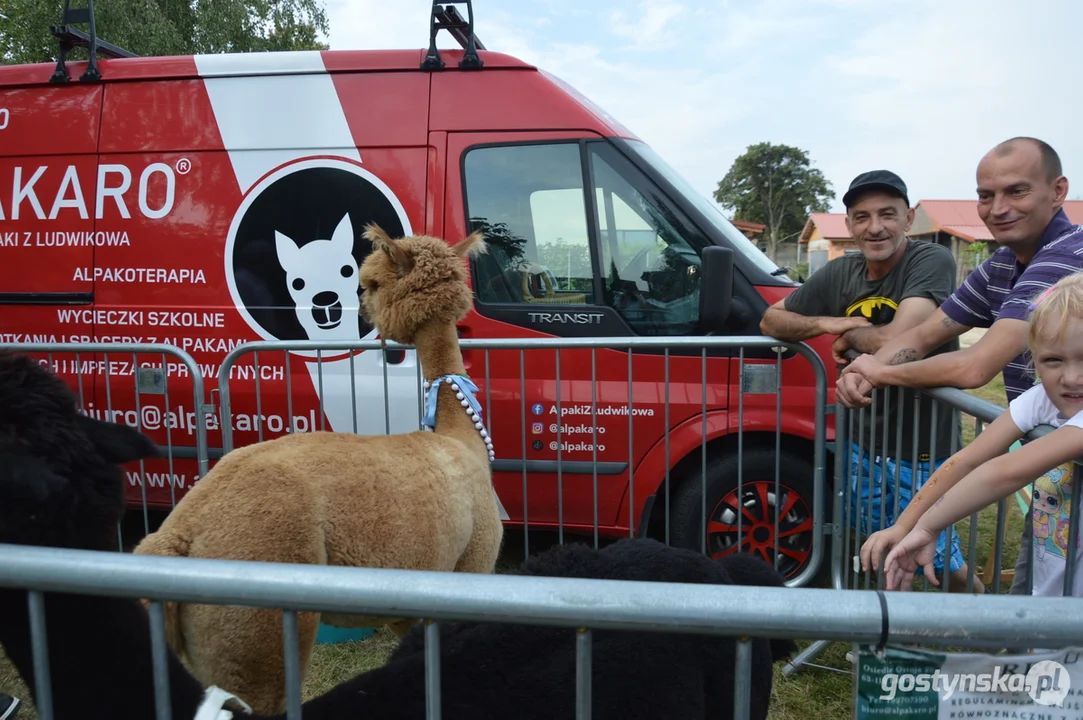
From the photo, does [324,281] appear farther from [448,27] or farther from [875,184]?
[875,184]

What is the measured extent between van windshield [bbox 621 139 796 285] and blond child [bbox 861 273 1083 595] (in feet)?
6.14

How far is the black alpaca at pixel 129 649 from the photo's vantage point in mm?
1184

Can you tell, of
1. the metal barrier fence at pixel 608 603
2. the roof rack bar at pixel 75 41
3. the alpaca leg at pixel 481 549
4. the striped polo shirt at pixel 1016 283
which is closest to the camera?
the metal barrier fence at pixel 608 603

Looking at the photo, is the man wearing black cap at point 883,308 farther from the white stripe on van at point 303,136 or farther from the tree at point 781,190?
the tree at point 781,190

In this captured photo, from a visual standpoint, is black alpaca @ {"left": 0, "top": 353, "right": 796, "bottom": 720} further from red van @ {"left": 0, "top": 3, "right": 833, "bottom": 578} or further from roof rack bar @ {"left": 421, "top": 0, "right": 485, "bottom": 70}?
roof rack bar @ {"left": 421, "top": 0, "right": 485, "bottom": 70}

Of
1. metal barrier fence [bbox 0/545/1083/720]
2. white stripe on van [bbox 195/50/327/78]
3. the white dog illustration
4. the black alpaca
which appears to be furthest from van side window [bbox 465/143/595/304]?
metal barrier fence [bbox 0/545/1083/720]

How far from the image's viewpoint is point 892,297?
2838 millimetres

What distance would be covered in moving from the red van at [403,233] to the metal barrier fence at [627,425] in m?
0.01

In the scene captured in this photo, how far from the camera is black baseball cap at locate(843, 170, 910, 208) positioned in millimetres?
2760

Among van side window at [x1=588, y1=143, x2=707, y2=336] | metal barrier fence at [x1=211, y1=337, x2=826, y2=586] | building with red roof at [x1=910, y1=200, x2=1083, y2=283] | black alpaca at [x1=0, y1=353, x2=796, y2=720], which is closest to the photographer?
black alpaca at [x1=0, y1=353, x2=796, y2=720]

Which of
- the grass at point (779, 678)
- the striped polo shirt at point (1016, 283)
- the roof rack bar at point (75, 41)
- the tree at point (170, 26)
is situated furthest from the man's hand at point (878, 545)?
the tree at point (170, 26)

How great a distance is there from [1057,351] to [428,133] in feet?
9.44

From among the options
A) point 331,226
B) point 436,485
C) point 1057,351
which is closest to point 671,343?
point 436,485

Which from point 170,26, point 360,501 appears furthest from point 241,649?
point 170,26
